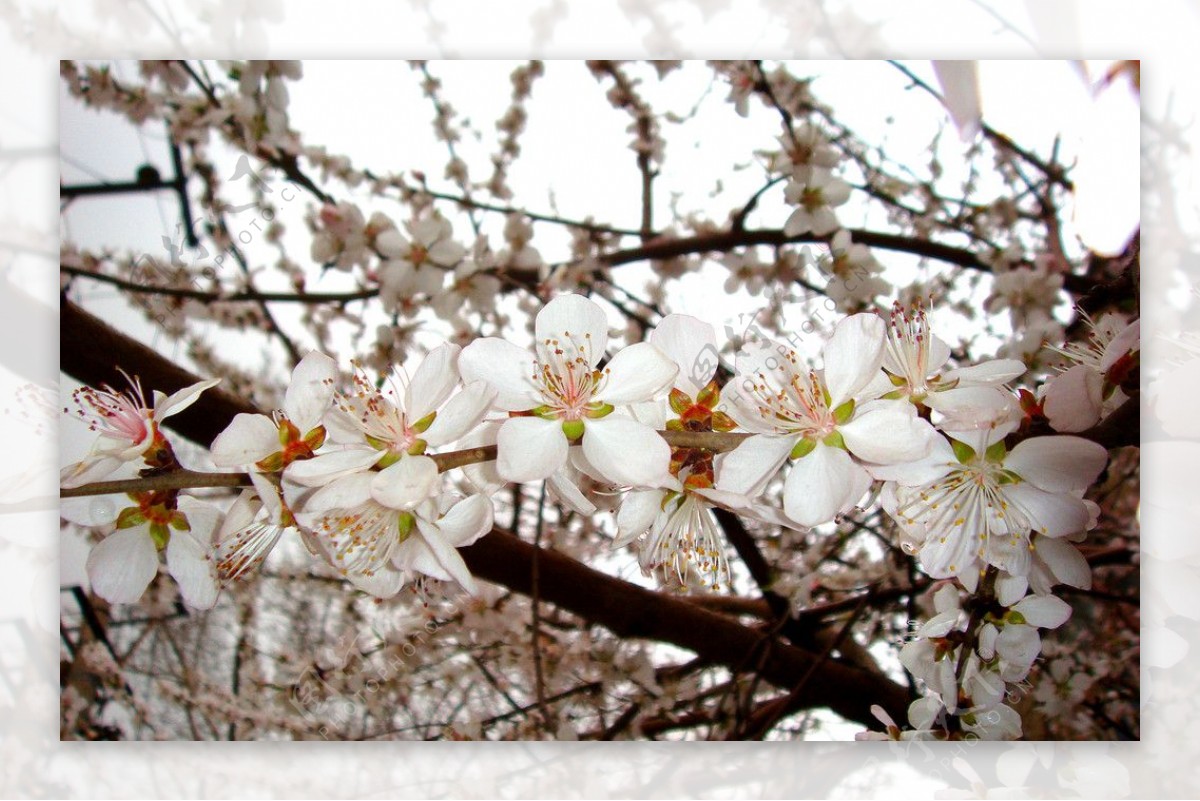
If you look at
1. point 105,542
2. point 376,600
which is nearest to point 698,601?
point 376,600

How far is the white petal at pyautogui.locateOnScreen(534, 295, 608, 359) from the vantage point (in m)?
0.92

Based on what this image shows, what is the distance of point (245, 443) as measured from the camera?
931mm

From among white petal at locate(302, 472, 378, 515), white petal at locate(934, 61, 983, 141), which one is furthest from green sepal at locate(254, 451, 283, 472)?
white petal at locate(934, 61, 983, 141)

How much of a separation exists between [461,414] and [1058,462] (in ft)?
1.89

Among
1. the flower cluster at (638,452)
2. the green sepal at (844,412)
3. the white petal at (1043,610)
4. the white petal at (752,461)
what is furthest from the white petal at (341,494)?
the white petal at (1043,610)

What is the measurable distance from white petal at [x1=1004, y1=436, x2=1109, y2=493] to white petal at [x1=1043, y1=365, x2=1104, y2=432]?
0.08ft

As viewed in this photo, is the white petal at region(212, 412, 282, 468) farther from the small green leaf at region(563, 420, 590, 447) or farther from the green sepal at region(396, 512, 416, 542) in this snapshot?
the small green leaf at region(563, 420, 590, 447)

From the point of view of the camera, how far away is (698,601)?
4.33ft

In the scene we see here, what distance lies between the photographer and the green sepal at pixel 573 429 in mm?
850

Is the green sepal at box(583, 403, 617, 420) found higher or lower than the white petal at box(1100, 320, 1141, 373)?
lower

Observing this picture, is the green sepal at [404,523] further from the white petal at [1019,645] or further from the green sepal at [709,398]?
the white petal at [1019,645]

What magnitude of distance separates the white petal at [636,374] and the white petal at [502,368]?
8 cm

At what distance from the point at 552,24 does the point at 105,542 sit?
2.88 ft

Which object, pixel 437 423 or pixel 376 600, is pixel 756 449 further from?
pixel 376 600
